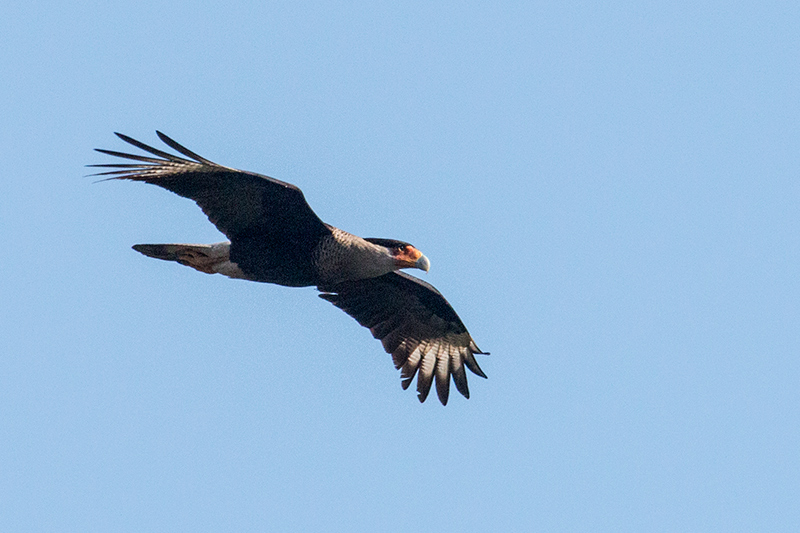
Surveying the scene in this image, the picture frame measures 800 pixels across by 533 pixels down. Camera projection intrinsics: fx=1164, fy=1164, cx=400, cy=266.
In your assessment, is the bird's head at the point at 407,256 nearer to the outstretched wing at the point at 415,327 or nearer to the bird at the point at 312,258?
the bird at the point at 312,258

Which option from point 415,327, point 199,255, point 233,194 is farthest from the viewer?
point 415,327

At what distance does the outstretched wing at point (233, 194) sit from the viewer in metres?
10.8

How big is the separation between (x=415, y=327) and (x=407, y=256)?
1.68 meters

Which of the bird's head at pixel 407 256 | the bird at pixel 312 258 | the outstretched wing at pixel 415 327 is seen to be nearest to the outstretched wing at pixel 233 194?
the bird at pixel 312 258

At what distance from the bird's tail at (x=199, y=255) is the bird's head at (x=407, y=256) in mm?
1562

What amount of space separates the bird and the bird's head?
0.03ft

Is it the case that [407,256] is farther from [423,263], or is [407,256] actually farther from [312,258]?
[312,258]

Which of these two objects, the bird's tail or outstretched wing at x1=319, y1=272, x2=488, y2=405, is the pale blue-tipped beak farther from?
the bird's tail

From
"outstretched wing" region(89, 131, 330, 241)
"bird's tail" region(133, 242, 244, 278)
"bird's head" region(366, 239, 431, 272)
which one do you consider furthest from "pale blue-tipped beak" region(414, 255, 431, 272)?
"bird's tail" region(133, 242, 244, 278)

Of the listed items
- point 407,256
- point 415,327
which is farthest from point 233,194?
point 415,327

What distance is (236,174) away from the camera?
1084 cm

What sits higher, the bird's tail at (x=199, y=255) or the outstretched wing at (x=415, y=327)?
the outstretched wing at (x=415, y=327)

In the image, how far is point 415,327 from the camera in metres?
13.3

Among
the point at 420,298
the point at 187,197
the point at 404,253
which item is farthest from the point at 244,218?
the point at 420,298
